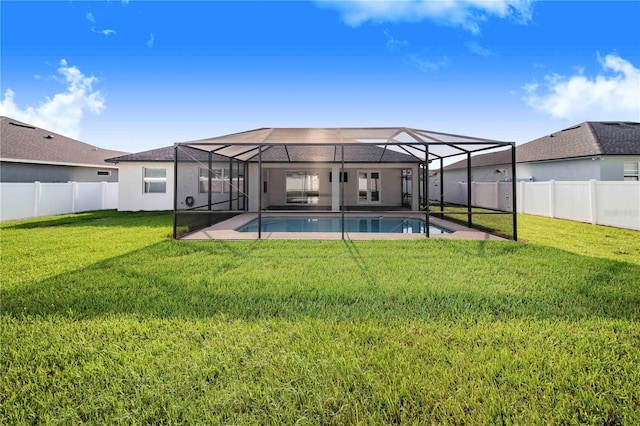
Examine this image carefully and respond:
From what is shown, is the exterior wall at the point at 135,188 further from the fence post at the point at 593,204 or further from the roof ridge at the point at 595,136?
the roof ridge at the point at 595,136

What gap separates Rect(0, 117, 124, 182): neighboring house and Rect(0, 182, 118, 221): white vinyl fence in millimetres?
2535

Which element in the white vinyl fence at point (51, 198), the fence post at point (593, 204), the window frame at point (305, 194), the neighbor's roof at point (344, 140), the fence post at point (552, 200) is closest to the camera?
the neighbor's roof at point (344, 140)

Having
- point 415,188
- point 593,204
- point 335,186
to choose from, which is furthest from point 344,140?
point 593,204

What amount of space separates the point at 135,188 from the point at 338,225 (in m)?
11.1

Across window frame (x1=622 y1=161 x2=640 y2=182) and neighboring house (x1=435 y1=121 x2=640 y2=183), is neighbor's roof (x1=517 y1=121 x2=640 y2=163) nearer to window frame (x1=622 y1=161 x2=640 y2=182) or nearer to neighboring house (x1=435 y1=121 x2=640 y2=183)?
neighboring house (x1=435 y1=121 x2=640 y2=183)

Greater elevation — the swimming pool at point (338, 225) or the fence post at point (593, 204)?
the fence post at point (593, 204)

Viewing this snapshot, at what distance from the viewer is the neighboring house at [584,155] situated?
14109 millimetres

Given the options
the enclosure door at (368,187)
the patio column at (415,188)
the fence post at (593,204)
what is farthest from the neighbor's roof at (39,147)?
the fence post at (593,204)

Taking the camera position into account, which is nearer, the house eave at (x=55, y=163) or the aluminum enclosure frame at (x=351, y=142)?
the aluminum enclosure frame at (x=351, y=142)

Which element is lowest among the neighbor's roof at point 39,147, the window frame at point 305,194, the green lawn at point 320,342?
the green lawn at point 320,342

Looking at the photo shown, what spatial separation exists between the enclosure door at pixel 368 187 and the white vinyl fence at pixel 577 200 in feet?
17.3

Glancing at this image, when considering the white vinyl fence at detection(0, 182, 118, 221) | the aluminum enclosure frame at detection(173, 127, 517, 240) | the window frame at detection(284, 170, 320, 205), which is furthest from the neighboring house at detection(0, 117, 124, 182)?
the window frame at detection(284, 170, 320, 205)

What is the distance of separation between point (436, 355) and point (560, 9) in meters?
14.5

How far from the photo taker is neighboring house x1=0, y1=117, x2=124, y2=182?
47.0 feet
